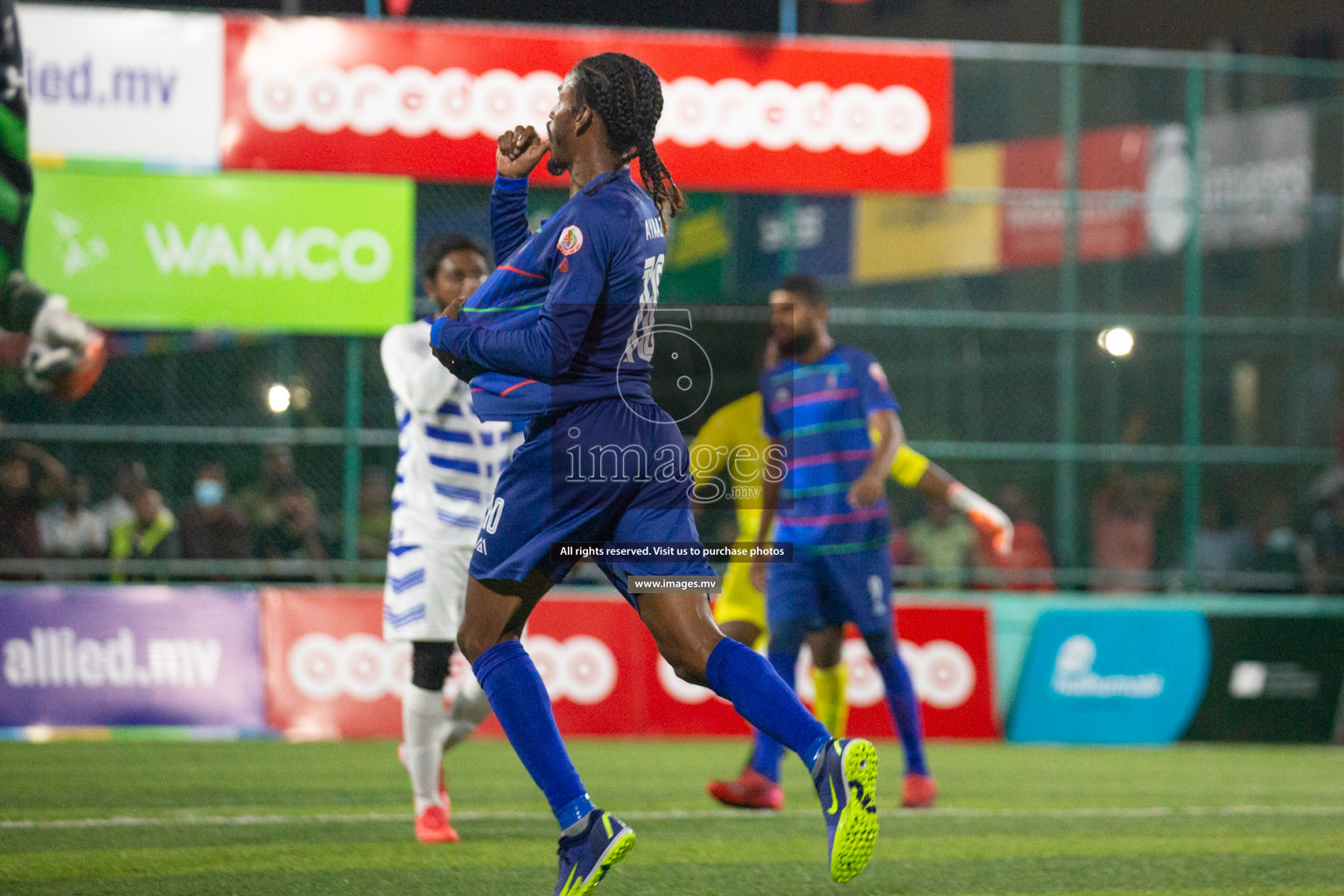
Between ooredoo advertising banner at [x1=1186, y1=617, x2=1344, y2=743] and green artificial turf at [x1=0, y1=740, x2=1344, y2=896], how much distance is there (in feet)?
6.39

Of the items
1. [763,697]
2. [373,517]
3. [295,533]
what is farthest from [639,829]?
[373,517]

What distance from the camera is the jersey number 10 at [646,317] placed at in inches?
172

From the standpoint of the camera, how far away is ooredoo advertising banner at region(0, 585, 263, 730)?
1059 centimetres

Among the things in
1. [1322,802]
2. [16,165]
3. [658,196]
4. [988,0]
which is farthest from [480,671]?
[988,0]

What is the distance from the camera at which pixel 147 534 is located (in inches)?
478

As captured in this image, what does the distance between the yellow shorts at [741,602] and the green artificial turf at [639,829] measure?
817mm

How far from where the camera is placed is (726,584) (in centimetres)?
870

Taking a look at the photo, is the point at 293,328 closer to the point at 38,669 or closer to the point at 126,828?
the point at 38,669

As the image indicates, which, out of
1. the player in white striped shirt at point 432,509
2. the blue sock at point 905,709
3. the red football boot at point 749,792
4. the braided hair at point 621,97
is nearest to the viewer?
the braided hair at point 621,97

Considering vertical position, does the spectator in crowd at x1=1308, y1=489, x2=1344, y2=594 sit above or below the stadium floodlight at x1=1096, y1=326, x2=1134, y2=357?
below

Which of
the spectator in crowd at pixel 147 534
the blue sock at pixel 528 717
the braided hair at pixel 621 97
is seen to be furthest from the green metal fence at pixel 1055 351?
the blue sock at pixel 528 717

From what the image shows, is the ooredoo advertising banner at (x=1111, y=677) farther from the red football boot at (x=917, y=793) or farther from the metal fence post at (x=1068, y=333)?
the red football boot at (x=917, y=793)

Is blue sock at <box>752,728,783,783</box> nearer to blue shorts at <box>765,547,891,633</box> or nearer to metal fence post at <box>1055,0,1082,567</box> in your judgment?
blue shorts at <box>765,547,891,633</box>

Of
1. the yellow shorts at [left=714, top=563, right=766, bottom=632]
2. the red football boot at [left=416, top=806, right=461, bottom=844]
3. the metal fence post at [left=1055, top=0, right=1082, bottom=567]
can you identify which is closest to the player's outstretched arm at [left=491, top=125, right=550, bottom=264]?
the red football boot at [left=416, top=806, right=461, bottom=844]
